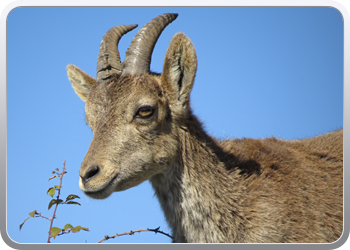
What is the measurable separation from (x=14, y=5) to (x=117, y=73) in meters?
1.99

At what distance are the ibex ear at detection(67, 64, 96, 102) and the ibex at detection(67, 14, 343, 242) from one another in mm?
939

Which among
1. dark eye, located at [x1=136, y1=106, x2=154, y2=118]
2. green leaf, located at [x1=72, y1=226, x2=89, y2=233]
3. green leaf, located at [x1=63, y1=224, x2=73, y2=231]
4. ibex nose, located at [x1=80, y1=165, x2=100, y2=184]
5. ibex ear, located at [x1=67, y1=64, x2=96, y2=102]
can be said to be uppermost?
ibex ear, located at [x1=67, y1=64, x2=96, y2=102]

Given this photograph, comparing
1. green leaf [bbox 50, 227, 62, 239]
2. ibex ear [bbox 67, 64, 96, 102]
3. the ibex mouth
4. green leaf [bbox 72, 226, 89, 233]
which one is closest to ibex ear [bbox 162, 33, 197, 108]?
the ibex mouth

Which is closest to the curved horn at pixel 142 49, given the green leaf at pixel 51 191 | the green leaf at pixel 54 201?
the green leaf at pixel 51 191

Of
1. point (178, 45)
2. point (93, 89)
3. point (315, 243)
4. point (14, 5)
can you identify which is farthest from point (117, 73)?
point (315, 243)

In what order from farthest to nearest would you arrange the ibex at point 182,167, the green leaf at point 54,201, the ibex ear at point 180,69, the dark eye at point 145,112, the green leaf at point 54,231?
the ibex ear at point 180,69 → the dark eye at point 145,112 → the ibex at point 182,167 → the green leaf at point 54,201 → the green leaf at point 54,231

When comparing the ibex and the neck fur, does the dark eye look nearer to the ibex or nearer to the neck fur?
the ibex

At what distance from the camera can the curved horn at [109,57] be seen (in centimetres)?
737

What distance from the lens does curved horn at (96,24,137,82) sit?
7.37 m

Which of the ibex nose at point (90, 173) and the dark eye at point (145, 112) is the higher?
the dark eye at point (145, 112)

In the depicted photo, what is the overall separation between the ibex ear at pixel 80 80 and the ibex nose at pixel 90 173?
2615 millimetres

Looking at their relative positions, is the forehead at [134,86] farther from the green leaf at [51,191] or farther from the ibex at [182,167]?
the green leaf at [51,191]

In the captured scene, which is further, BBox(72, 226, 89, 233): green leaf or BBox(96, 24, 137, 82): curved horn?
BBox(96, 24, 137, 82): curved horn

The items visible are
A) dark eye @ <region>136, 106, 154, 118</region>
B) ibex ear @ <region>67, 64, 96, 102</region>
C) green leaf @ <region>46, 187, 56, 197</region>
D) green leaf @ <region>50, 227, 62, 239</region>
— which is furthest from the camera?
ibex ear @ <region>67, 64, 96, 102</region>
